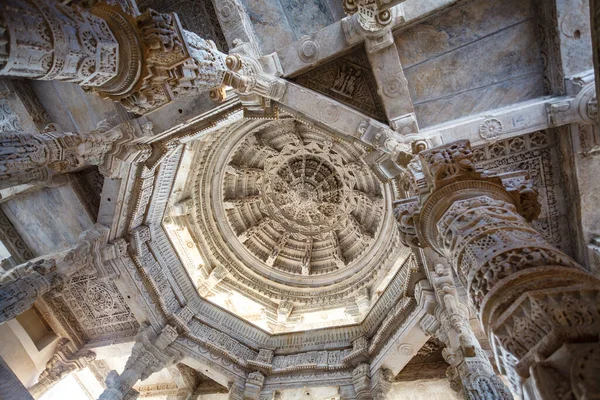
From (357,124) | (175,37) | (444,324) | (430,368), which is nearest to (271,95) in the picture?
(357,124)

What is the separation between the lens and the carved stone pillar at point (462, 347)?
17.4 feet

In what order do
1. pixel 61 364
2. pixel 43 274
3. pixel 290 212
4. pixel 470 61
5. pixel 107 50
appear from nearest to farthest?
pixel 107 50 → pixel 43 274 → pixel 470 61 → pixel 61 364 → pixel 290 212

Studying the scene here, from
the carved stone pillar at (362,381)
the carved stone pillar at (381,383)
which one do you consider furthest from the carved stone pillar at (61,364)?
the carved stone pillar at (381,383)

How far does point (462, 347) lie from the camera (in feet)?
19.2

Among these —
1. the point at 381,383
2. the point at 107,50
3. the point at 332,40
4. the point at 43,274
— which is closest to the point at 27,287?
the point at 43,274

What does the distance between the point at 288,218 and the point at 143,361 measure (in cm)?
573

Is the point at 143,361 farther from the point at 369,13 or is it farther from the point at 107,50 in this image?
the point at 369,13

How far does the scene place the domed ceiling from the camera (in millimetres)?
10125

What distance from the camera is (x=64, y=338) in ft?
29.4

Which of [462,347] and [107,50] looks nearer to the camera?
[107,50]

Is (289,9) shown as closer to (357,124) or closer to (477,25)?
(357,124)

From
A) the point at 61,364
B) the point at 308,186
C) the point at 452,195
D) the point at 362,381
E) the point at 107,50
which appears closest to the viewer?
the point at 107,50

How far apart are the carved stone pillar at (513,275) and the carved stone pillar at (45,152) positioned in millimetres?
4894

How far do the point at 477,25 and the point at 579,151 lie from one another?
2.68m
